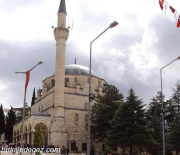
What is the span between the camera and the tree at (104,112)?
116 ft

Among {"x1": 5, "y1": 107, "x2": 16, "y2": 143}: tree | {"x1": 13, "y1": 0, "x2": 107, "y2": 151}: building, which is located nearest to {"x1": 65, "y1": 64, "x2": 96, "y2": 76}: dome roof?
{"x1": 13, "y1": 0, "x2": 107, "y2": 151}: building

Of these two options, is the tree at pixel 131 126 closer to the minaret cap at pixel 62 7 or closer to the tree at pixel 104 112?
the tree at pixel 104 112

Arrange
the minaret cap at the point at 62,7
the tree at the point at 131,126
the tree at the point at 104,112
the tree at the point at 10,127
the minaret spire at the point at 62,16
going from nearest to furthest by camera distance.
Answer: the tree at the point at 131,126
the tree at the point at 104,112
the minaret spire at the point at 62,16
the minaret cap at the point at 62,7
the tree at the point at 10,127

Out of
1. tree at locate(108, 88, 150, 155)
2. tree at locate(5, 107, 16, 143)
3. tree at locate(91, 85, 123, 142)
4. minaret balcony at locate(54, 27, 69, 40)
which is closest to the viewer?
tree at locate(108, 88, 150, 155)

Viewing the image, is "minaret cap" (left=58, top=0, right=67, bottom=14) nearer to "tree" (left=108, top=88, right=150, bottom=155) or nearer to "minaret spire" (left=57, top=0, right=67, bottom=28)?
"minaret spire" (left=57, top=0, right=67, bottom=28)

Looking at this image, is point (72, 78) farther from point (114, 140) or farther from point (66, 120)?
point (114, 140)

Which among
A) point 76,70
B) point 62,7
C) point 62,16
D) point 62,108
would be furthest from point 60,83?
point 62,7

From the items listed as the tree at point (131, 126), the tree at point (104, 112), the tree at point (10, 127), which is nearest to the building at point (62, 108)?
the tree at point (104, 112)

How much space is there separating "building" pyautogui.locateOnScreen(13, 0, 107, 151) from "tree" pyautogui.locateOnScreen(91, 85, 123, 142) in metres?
2.85

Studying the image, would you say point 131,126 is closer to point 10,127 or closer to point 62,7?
point 62,7

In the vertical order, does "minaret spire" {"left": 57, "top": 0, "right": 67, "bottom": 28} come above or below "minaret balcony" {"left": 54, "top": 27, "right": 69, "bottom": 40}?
above

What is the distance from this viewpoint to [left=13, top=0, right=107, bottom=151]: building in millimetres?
34750

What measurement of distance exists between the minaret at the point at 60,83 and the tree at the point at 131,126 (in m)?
8.55

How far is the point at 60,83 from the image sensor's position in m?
35.5
